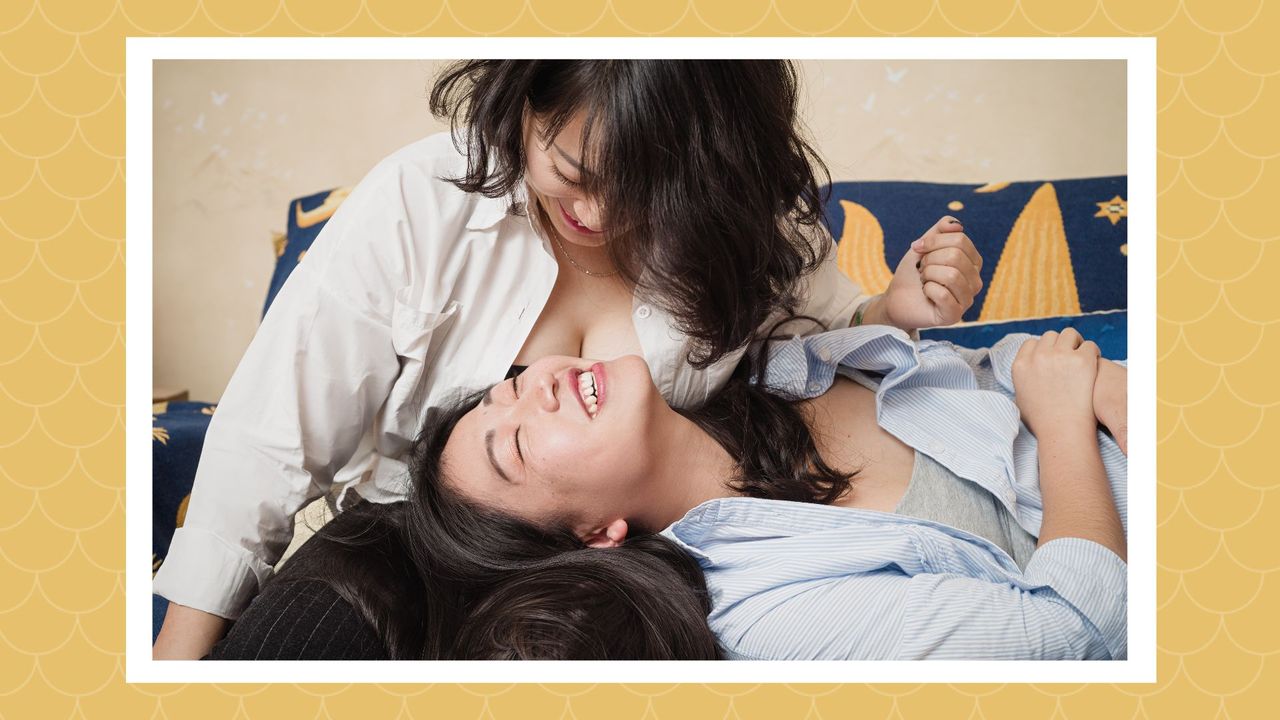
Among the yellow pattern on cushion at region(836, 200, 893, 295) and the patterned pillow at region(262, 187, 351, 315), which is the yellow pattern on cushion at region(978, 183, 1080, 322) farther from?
the patterned pillow at region(262, 187, 351, 315)

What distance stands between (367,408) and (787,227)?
0.84m

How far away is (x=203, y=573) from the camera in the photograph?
54.9 inches

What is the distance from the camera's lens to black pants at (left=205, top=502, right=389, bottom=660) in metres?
1.31

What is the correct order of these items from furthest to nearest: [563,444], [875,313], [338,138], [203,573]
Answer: [338,138]
[875,313]
[563,444]
[203,573]

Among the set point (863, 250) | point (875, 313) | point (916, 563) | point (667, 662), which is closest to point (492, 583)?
point (667, 662)

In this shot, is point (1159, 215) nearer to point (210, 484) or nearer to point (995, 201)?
point (995, 201)

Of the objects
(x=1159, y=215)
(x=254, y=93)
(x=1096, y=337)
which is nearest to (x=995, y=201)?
(x=1096, y=337)

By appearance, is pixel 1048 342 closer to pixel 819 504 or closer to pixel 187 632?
pixel 819 504

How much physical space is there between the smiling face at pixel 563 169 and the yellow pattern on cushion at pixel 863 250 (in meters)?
1.23

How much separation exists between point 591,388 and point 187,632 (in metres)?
0.76

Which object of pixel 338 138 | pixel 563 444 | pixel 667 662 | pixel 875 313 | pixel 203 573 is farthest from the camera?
pixel 338 138

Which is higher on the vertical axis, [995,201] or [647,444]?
[995,201]

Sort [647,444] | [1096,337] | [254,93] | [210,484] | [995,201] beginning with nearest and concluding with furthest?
[210,484] < [647,444] < [1096,337] < [995,201] < [254,93]

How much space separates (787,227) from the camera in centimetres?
166
